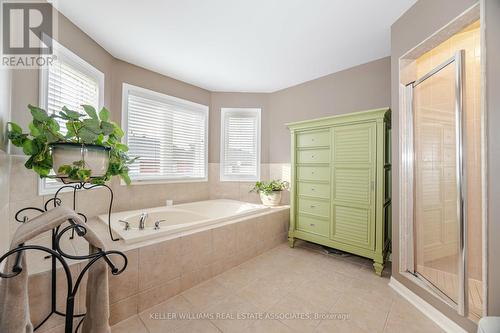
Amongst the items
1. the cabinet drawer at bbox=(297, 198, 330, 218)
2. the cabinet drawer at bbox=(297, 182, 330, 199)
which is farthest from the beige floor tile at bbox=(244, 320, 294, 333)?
the cabinet drawer at bbox=(297, 182, 330, 199)

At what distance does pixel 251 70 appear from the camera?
2.76m

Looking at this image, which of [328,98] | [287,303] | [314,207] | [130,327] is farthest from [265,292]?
[328,98]

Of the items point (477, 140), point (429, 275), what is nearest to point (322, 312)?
point (429, 275)

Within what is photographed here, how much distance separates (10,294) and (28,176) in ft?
4.25

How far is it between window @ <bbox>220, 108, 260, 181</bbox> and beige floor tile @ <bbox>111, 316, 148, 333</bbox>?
7.32 ft

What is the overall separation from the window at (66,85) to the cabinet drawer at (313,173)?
7.75ft

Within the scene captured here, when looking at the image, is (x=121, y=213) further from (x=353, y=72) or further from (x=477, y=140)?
(x=477, y=140)

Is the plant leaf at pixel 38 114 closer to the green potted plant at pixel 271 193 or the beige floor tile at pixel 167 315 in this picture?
the beige floor tile at pixel 167 315

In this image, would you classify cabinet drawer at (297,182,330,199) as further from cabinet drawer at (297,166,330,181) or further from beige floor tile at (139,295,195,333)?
beige floor tile at (139,295,195,333)

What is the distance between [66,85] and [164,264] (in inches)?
71.9

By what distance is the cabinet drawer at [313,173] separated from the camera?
95.8 inches

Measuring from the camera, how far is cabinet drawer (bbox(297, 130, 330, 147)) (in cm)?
244

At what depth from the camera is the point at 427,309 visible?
60.6 inches

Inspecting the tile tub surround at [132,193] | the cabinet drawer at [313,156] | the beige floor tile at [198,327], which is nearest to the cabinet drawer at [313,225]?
the tile tub surround at [132,193]
